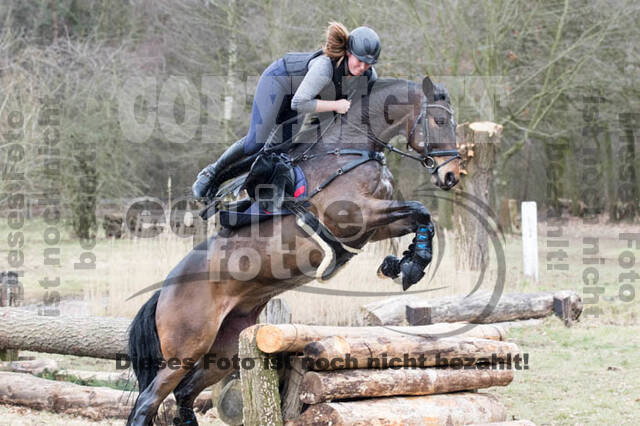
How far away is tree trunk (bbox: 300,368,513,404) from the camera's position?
3564mm

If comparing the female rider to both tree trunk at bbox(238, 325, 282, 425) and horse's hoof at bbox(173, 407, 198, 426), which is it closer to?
tree trunk at bbox(238, 325, 282, 425)

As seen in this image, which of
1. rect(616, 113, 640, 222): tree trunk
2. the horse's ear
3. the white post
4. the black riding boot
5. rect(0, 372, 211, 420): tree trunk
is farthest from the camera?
rect(616, 113, 640, 222): tree trunk

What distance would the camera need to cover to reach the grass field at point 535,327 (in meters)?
5.32

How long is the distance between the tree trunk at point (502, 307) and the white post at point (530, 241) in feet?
8.54

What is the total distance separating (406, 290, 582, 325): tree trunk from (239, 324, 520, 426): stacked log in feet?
11.2

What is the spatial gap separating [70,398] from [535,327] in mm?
5092

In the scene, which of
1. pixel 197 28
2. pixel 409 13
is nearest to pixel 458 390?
pixel 409 13

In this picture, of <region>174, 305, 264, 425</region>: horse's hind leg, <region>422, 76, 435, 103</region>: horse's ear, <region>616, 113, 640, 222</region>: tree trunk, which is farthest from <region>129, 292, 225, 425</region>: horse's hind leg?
<region>616, 113, 640, 222</region>: tree trunk

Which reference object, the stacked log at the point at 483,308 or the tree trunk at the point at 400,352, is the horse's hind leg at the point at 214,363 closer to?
the tree trunk at the point at 400,352

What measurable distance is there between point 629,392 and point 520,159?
1879cm

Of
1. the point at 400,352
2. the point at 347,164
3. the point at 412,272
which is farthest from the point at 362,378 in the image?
the point at 347,164

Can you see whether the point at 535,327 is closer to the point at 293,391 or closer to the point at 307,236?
the point at 307,236

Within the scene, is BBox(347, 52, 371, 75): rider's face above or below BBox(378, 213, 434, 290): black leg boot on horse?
above

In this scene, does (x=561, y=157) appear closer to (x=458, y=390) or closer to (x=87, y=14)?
(x=87, y=14)
